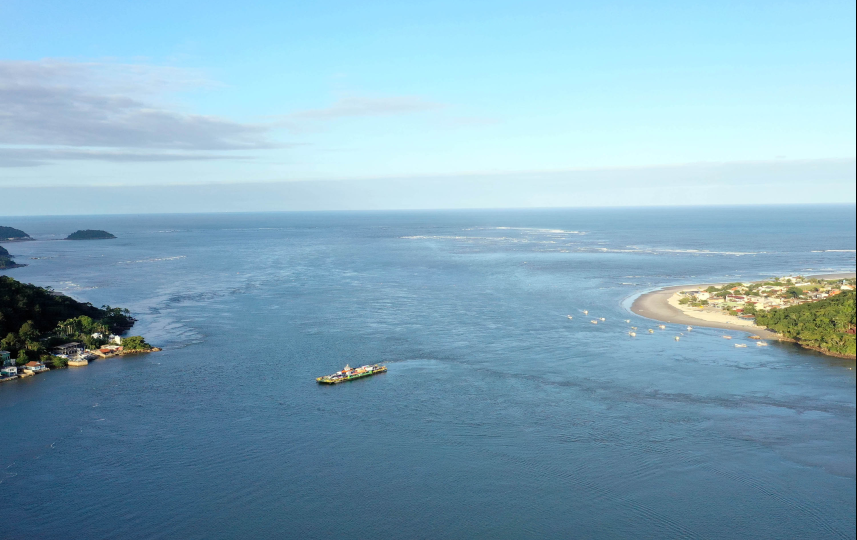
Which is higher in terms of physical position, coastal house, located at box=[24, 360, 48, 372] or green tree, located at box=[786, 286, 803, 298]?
green tree, located at box=[786, 286, 803, 298]

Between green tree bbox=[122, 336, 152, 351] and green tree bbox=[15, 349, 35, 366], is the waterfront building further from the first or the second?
green tree bbox=[122, 336, 152, 351]

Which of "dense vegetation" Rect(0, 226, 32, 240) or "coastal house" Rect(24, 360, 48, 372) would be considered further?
"dense vegetation" Rect(0, 226, 32, 240)

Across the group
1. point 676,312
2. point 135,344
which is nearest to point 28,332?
point 135,344

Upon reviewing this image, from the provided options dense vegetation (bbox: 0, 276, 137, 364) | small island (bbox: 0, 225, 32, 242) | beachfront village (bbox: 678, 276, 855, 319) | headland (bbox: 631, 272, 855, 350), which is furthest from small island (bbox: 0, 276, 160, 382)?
small island (bbox: 0, 225, 32, 242)

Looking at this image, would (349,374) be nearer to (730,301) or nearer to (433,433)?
(433,433)

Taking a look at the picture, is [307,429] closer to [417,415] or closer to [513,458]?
[417,415]

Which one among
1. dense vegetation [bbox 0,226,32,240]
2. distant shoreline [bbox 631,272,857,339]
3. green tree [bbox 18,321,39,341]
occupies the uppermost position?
dense vegetation [bbox 0,226,32,240]

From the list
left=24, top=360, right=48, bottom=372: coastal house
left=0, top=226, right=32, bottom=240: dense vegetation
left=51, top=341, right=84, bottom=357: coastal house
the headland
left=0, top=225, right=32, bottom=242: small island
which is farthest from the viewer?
left=0, top=226, right=32, bottom=240: dense vegetation
